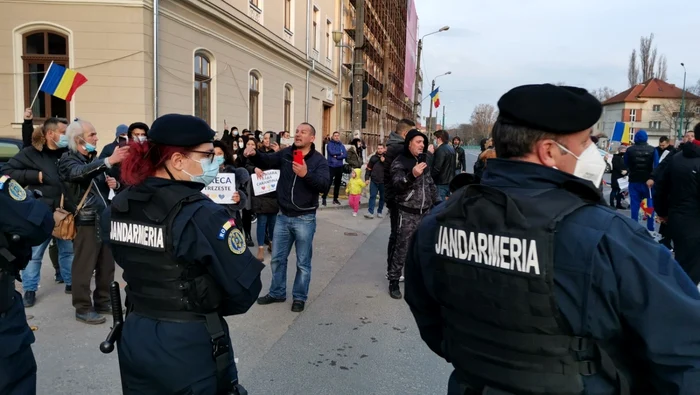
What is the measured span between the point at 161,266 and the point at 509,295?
1.47 m

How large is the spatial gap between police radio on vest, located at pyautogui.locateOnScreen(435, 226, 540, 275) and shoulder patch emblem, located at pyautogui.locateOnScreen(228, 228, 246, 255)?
3.09 feet

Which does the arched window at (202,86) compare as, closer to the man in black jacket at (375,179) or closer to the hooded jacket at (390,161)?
the man in black jacket at (375,179)

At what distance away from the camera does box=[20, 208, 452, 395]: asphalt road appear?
3.77 metres

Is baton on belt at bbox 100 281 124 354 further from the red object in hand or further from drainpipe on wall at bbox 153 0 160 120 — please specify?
drainpipe on wall at bbox 153 0 160 120

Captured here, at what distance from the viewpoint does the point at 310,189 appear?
5.39 metres

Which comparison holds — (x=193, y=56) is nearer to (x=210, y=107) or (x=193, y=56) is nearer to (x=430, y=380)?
(x=210, y=107)

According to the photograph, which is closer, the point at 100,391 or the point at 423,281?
the point at 423,281

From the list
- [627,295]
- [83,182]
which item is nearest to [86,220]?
[83,182]

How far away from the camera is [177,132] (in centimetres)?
234

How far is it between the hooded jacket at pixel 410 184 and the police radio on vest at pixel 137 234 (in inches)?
158

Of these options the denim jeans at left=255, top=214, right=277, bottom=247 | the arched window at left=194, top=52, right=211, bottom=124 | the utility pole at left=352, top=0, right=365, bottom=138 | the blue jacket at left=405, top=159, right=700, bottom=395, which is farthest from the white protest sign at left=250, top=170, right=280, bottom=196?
the utility pole at left=352, top=0, right=365, bottom=138

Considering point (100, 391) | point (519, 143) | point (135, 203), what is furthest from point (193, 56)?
point (519, 143)

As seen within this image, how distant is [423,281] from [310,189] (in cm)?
353

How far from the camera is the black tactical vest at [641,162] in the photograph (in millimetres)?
10820
